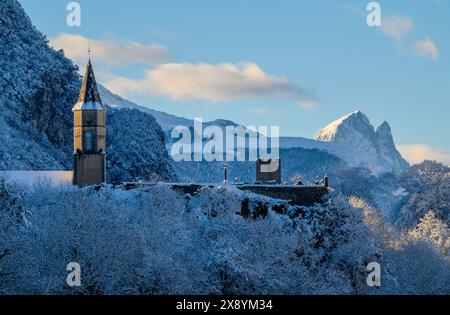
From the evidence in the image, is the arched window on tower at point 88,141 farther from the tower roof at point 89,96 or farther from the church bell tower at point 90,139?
the tower roof at point 89,96

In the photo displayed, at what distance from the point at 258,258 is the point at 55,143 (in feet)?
290

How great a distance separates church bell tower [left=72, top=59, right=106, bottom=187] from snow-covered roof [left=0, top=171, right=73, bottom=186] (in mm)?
1422

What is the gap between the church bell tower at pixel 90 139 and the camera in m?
77.1

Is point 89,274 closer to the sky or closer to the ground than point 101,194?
closer to the ground

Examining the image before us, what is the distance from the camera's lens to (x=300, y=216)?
72.1 meters

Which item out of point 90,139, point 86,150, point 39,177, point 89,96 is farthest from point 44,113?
point 39,177


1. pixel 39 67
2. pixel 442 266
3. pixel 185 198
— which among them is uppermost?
pixel 39 67

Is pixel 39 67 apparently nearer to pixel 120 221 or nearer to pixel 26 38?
pixel 26 38

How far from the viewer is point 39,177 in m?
75.6

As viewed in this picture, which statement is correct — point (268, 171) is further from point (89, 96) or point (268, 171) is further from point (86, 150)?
point (89, 96)

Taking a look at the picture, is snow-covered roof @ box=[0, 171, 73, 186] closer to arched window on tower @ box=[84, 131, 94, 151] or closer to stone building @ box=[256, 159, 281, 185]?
arched window on tower @ box=[84, 131, 94, 151]

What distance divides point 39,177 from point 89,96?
853 cm

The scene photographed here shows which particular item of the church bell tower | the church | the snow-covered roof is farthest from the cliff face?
the church bell tower
